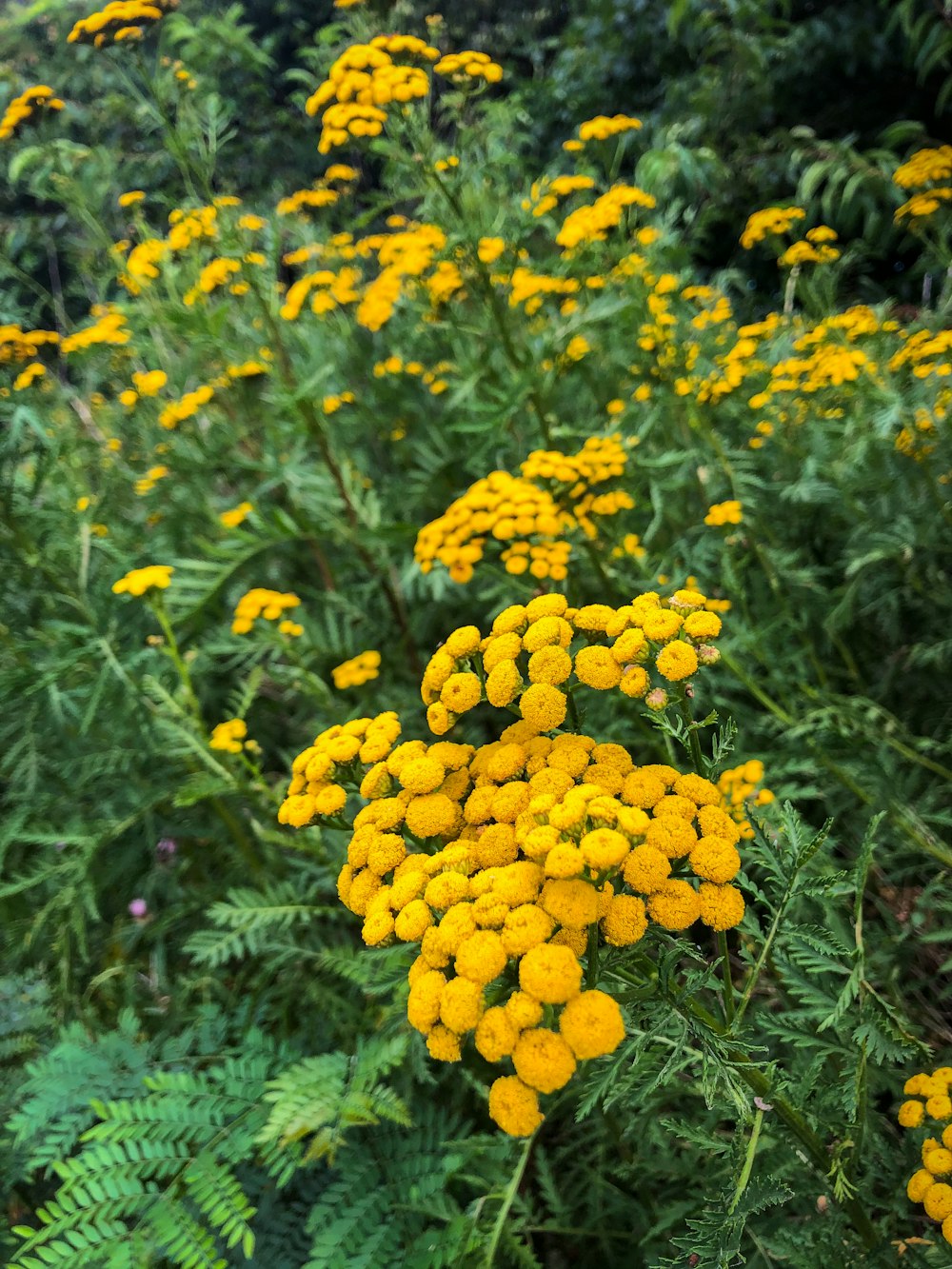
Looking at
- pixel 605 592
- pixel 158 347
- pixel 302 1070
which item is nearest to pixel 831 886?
pixel 302 1070

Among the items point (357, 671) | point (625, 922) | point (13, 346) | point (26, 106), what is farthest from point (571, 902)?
point (26, 106)

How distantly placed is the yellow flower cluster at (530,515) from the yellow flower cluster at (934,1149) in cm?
122

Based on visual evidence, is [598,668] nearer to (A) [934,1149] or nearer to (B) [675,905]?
(B) [675,905]

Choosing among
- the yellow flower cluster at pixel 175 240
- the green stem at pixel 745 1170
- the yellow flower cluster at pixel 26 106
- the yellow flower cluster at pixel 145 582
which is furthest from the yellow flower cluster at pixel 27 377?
the green stem at pixel 745 1170

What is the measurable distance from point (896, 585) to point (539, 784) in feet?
5.76

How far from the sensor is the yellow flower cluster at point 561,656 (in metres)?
1.09

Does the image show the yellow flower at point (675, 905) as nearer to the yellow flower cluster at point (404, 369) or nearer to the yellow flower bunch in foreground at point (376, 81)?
the yellow flower bunch in foreground at point (376, 81)

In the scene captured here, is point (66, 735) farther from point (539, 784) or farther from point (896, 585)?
point (896, 585)

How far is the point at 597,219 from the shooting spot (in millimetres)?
2555

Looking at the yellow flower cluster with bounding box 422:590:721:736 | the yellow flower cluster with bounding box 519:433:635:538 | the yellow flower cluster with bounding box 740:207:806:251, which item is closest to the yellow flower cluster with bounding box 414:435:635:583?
the yellow flower cluster with bounding box 519:433:635:538

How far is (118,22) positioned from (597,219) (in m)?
1.65

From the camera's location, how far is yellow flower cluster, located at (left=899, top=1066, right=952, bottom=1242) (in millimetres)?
1074

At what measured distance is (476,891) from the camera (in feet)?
3.24

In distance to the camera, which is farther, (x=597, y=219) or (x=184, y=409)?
(x=184, y=409)
